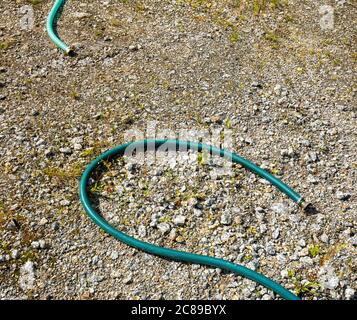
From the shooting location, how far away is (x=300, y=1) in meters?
11.5

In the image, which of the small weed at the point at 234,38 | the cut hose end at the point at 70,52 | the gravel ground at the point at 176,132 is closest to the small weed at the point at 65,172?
the gravel ground at the point at 176,132

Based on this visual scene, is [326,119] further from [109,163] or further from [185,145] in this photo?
[109,163]

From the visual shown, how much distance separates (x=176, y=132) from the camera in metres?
8.05

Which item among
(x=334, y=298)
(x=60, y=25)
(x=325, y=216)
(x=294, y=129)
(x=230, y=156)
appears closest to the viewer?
(x=334, y=298)

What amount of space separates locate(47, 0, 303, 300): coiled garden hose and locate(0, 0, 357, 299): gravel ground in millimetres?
128

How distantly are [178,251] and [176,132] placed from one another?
101 inches

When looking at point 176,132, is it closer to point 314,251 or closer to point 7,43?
point 314,251

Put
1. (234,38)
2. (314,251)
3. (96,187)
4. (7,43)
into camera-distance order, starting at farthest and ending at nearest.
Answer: (234,38) < (7,43) < (96,187) < (314,251)

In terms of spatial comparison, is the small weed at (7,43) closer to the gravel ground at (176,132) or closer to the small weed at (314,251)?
the gravel ground at (176,132)

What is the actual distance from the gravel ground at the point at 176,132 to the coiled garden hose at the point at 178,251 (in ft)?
0.42

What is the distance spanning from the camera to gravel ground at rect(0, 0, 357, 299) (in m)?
6.14

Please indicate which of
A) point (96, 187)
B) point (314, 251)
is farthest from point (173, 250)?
point (314, 251)

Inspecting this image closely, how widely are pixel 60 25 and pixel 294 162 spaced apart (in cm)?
625

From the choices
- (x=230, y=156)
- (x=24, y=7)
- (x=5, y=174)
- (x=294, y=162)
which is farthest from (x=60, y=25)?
(x=294, y=162)
